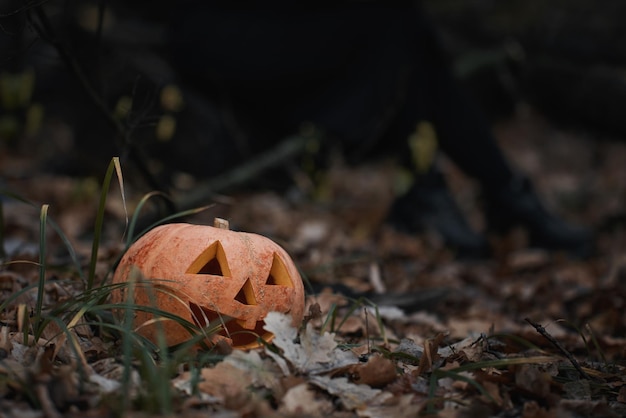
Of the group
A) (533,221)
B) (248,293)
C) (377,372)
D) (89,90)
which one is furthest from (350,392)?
(533,221)

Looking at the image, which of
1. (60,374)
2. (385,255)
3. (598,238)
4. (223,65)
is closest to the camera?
(60,374)

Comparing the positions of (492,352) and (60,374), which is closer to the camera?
(60,374)

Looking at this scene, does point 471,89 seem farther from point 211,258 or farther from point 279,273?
point 211,258

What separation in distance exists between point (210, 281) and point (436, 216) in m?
3.21

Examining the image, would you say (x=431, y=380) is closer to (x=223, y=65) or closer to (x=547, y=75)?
(x=223, y=65)

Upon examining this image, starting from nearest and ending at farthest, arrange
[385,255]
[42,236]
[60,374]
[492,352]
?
[60,374]
[42,236]
[492,352]
[385,255]

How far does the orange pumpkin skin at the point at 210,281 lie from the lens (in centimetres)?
194

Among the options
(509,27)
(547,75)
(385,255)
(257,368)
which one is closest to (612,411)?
(257,368)

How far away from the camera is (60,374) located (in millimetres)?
1482

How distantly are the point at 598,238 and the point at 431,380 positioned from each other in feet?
15.2

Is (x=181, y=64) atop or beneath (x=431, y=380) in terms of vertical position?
atop

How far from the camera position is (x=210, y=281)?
1941 mm

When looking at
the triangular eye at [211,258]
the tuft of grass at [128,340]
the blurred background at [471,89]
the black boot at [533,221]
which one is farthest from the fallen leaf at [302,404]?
the black boot at [533,221]

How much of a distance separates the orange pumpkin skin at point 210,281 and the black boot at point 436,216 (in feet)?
9.46
